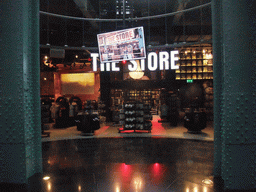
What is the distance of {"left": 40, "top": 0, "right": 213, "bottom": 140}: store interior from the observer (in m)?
8.37

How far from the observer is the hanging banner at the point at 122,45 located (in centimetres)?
593

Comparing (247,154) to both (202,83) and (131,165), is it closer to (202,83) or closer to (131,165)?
(131,165)

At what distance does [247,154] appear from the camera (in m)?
2.75

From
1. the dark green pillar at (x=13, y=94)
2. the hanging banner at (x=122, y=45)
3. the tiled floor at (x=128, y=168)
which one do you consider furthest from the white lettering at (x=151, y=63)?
the dark green pillar at (x=13, y=94)

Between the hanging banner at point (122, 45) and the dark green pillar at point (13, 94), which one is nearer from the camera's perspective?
the dark green pillar at point (13, 94)

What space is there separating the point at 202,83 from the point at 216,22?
1060cm

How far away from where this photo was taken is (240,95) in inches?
107

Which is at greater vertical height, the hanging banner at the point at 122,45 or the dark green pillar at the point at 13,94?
the hanging banner at the point at 122,45

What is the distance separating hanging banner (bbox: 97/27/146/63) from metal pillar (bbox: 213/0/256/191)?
334cm

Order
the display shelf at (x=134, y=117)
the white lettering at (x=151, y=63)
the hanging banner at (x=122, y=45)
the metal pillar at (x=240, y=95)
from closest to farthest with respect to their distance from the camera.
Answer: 1. the metal pillar at (x=240, y=95)
2. the hanging banner at (x=122, y=45)
3. the white lettering at (x=151, y=63)
4. the display shelf at (x=134, y=117)

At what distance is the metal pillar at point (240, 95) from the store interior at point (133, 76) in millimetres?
4763

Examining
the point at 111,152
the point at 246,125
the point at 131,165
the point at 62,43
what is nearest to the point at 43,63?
Answer: the point at 62,43

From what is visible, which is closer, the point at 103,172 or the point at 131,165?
the point at 103,172

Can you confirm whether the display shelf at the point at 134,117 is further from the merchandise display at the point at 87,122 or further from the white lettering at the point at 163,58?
the white lettering at the point at 163,58
